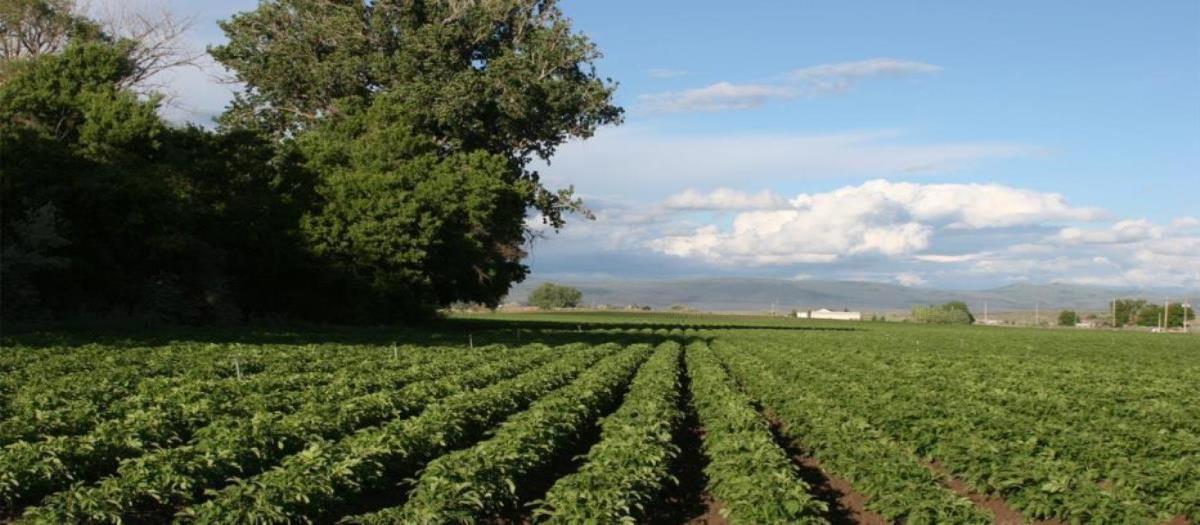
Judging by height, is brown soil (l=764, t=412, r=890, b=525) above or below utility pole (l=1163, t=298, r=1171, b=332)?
below

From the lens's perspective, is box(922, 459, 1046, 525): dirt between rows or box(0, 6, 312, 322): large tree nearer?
box(922, 459, 1046, 525): dirt between rows

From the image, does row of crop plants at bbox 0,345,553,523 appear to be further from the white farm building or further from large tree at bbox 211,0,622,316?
the white farm building

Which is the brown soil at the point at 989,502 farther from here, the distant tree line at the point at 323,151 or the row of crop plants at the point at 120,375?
the distant tree line at the point at 323,151

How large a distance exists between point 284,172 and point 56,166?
13211 millimetres

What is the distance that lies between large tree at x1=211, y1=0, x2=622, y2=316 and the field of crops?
78.3 ft

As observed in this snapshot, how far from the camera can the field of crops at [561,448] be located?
10.5 m

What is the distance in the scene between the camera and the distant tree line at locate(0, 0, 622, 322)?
141ft

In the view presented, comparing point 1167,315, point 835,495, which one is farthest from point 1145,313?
point 835,495

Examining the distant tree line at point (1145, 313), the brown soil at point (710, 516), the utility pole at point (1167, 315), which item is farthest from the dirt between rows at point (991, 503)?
the utility pole at point (1167, 315)

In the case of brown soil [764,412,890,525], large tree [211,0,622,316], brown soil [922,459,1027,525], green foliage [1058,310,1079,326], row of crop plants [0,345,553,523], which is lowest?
brown soil [764,412,890,525]

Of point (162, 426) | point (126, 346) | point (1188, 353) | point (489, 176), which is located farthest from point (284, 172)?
point (1188, 353)

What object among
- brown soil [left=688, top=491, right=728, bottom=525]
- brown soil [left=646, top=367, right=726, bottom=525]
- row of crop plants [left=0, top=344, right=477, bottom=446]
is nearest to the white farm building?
row of crop plants [left=0, top=344, right=477, bottom=446]

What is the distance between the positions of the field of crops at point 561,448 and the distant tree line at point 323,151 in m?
18.3

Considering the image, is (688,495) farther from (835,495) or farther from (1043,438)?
(1043,438)
